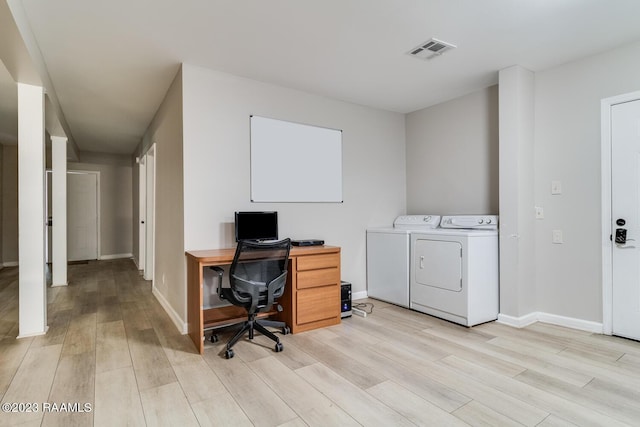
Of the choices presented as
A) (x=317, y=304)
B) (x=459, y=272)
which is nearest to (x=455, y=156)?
(x=459, y=272)

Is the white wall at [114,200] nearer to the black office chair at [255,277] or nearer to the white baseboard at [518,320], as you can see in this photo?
the black office chair at [255,277]

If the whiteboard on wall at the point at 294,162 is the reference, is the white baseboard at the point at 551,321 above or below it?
below

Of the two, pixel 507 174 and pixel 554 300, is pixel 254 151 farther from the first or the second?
pixel 554 300

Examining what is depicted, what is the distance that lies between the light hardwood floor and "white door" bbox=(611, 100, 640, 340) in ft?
0.83

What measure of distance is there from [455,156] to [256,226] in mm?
2588

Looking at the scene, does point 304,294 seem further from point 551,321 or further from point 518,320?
point 551,321

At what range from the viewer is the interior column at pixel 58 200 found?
15.6ft

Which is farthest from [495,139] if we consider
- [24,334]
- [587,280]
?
[24,334]

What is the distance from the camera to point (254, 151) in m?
3.44

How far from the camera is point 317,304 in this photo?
124 inches

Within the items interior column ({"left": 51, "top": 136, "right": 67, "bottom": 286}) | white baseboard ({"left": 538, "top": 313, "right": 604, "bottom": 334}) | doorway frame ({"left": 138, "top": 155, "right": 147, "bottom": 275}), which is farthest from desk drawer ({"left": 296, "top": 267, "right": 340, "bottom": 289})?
interior column ({"left": 51, "top": 136, "right": 67, "bottom": 286})

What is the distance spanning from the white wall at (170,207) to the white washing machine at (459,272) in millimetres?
2319

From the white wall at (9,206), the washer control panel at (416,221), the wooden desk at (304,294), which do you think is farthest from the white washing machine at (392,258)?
the white wall at (9,206)

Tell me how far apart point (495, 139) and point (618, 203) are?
4.15ft
